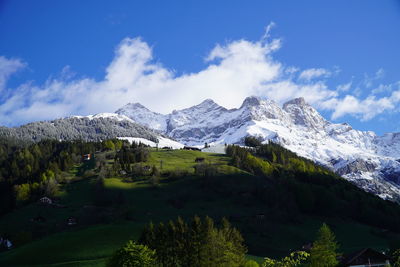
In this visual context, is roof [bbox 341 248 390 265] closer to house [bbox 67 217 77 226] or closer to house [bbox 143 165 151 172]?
house [bbox 67 217 77 226]

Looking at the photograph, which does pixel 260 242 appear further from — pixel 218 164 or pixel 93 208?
pixel 218 164

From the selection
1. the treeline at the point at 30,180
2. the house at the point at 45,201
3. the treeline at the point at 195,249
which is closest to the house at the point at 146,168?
the treeline at the point at 30,180

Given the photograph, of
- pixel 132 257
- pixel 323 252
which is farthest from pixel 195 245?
pixel 323 252

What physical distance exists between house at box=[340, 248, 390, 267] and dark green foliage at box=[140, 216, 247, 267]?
18.5 meters

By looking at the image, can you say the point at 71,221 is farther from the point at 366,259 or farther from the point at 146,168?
the point at 366,259

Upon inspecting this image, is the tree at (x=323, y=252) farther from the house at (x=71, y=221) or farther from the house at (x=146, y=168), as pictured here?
the house at (x=146, y=168)

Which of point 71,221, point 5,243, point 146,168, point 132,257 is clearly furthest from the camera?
point 146,168

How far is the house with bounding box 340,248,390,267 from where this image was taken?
71.8 metres

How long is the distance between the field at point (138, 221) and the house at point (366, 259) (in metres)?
19.8

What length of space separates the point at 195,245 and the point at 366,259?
29535 mm

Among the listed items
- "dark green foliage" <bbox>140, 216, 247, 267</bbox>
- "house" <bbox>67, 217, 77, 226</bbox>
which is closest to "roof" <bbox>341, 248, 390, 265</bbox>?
"dark green foliage" <bbox>140, 216, 247, 267</bbox>

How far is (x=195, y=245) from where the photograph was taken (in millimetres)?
70500

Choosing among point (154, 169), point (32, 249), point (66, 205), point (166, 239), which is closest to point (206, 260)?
point (166, 239)

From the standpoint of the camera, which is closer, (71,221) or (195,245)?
(195,245)
